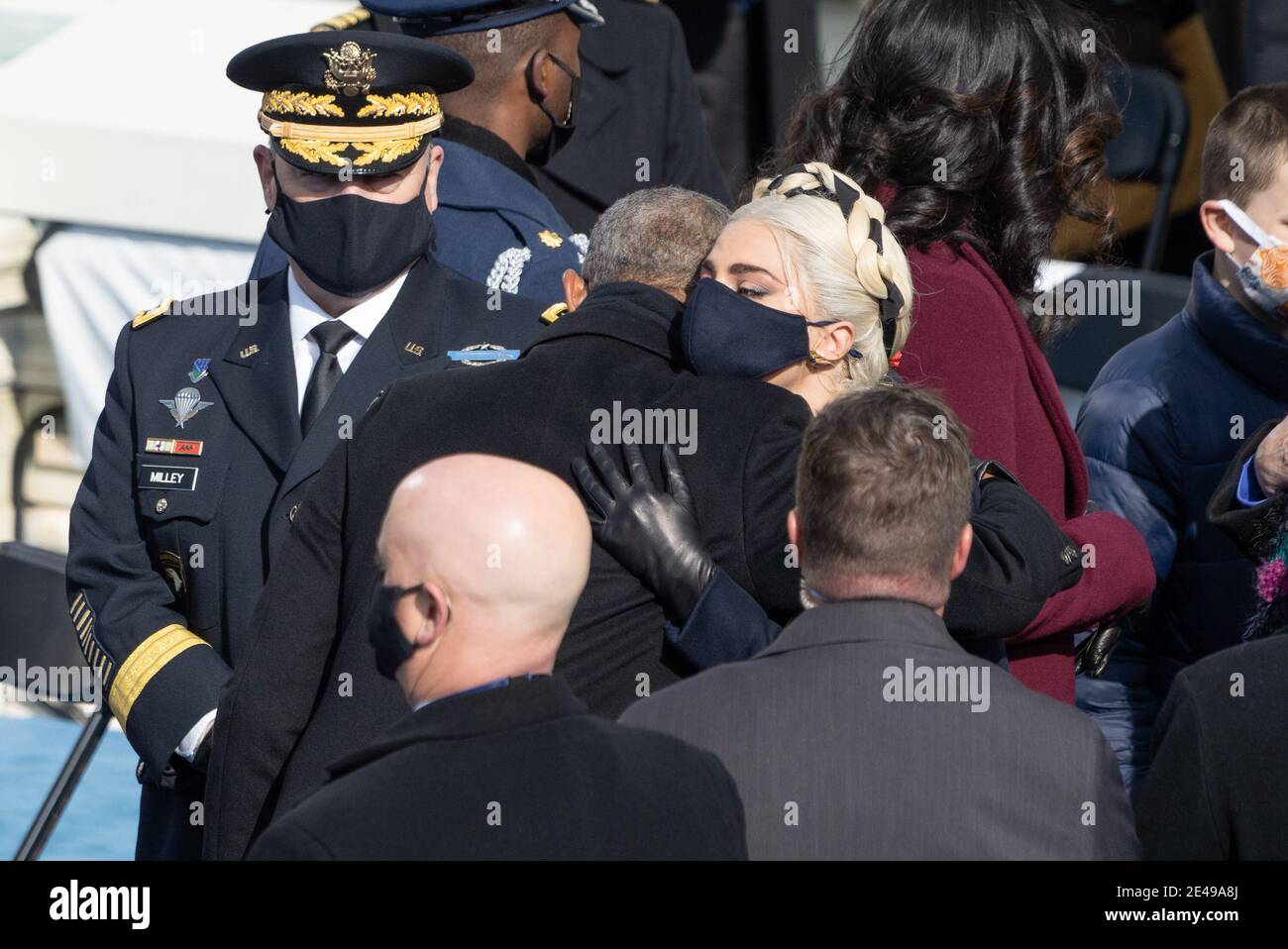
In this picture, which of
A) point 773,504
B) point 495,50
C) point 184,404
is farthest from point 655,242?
point 495,50

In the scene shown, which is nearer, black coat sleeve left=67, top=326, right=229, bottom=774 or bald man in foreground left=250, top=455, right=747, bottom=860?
bald man in foreground left=250, top=455, right=747, bottom=860

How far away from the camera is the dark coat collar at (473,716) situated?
1.79 metres

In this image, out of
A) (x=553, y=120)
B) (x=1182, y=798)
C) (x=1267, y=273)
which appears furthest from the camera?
(x=553, y=120)

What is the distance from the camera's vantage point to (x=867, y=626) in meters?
2.04

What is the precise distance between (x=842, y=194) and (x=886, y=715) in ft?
3.19

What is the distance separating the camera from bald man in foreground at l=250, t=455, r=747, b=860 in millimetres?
1735

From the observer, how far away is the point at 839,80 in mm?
3115

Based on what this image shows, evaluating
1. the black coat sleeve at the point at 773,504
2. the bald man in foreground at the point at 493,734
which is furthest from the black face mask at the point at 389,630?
the black coat sleeve at the point at 773,504

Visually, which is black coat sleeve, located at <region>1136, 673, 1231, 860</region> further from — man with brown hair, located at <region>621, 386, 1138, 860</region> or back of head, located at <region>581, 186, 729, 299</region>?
back of head, located at <region>581, 186, 729, 299</region>

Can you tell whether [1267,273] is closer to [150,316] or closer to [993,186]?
[993,186]

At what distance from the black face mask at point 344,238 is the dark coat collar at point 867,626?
116 centimetres

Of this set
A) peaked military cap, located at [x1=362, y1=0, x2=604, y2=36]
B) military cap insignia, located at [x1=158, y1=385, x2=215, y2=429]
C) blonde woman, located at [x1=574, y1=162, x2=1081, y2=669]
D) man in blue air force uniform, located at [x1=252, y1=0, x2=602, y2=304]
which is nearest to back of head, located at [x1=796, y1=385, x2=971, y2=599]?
blonde woman, located at [x1=574, y1=162, x2=1081, y2=669]

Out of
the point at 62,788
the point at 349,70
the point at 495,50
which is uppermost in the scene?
the point at 349,70

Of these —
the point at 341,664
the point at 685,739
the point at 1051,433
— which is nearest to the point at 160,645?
the point at 341,664
